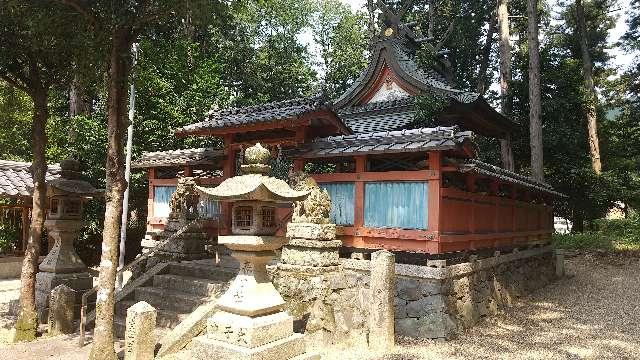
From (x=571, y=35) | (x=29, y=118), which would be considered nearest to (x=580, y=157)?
Answer: (x=571, y=35)

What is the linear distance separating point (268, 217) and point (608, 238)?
1997cm

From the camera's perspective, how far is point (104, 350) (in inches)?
310

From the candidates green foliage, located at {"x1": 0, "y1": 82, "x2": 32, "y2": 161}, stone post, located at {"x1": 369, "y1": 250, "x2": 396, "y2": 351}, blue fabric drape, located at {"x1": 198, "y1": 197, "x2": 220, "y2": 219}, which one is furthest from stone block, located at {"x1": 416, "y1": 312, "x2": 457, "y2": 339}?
green foliage, located at {"x1": 0, "y1": 82, "x2": 32, "y2": 161}

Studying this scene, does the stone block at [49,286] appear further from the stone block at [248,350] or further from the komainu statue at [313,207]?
the stone block at [248,350]

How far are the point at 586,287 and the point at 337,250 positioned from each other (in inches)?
367

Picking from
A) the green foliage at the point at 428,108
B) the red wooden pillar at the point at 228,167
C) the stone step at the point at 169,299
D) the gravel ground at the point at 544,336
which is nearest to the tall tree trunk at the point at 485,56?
the green foliage at the point at 428,108

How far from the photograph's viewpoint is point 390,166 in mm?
10695

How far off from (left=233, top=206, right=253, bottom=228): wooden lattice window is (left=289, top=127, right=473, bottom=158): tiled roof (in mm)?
3879

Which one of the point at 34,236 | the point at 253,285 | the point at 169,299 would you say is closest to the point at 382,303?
the point at 253,285

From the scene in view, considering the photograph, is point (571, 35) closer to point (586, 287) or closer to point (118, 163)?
point (586, 287)

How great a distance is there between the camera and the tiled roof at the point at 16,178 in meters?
18.4

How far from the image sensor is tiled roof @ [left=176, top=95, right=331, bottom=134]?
1117 cm

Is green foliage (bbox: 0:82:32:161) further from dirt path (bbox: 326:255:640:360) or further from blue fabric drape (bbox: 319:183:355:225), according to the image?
dirt path (bbox: 326:255:640:360)

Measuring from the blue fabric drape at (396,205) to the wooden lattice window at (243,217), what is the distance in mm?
4123
